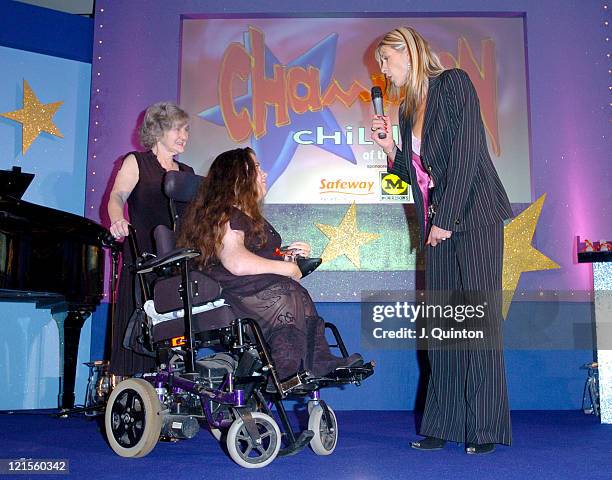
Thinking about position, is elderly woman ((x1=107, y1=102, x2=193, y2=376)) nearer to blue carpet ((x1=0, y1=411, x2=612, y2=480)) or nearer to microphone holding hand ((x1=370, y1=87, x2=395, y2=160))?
blue carpet ((x1=0, y1=411, x2=612, y2=480))

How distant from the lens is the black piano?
290cm

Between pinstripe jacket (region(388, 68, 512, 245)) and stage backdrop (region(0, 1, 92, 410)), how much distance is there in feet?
8.73

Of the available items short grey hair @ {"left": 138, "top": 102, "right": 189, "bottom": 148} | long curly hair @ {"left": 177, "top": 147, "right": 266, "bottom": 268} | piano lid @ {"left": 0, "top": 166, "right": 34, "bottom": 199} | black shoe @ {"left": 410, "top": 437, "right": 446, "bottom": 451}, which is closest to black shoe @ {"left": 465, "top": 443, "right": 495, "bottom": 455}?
black shoe @ {"left": 410, "top": 437, "right": 446, "bottom": 451}

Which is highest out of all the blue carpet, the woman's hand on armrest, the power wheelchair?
the woman's hand on armrest

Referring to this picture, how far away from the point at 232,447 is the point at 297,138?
101 inches

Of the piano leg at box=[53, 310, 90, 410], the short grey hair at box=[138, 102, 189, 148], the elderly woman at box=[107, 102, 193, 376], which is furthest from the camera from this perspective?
the piano leg at box=[53, 310, 90, 410]

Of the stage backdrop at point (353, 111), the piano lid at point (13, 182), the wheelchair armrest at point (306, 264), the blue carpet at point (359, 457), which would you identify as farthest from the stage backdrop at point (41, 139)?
the wheelchair armrest at point (306, 264)

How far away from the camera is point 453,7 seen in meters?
4.31

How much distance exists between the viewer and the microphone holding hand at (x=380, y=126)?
244 centimetres

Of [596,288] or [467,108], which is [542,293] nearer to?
[596,288]

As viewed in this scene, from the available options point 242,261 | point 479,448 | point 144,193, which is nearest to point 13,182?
point 144,193

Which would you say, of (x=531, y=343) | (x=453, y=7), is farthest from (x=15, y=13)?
(x=531, y=343)

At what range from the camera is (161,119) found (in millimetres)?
2965

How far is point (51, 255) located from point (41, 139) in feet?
4.90
